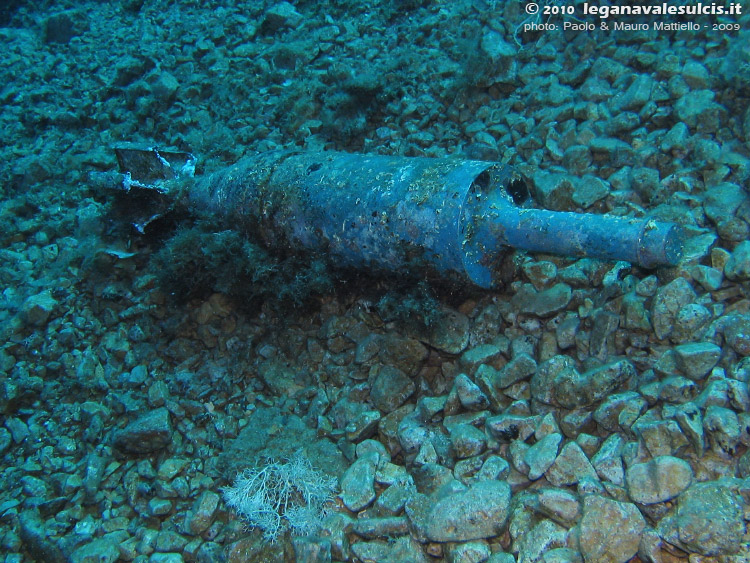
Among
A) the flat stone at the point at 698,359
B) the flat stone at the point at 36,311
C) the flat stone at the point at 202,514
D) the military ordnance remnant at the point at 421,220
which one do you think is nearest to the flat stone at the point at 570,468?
the flat stone at the point at 698,359

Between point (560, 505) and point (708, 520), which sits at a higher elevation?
point (708, 520)

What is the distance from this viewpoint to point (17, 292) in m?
4.25

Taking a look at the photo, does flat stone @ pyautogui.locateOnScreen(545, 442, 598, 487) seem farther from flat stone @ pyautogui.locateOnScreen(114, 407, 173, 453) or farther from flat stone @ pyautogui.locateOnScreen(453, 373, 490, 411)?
flat stone @ pyautogui.locateOnScreen(114, 407, 173, 453)

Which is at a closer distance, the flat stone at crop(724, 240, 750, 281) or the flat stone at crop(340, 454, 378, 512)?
the flat stone at crop(724, 240, 750, 281)

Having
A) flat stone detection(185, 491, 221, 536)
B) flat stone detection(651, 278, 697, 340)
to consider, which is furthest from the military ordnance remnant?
flat stone detection(185, 491, 221, 536)

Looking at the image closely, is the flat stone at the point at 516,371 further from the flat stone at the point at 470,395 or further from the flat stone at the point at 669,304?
the flat stone at the point at 669,304

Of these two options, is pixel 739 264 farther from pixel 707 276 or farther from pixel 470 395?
pixel 470 395

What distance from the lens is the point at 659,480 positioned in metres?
1.98

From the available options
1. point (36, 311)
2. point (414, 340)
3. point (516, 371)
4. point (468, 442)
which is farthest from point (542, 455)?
point (36, 311)

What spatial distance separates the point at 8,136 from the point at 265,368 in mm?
4827

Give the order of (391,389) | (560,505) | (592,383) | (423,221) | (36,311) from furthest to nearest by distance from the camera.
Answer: (36,311) → (391,389) → (423,221) → (592,383) → (560,505)

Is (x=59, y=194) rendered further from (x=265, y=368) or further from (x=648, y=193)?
(x=648, y=193)

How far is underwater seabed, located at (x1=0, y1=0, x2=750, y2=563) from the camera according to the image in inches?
86.7

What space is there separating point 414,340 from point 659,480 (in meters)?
1.57
